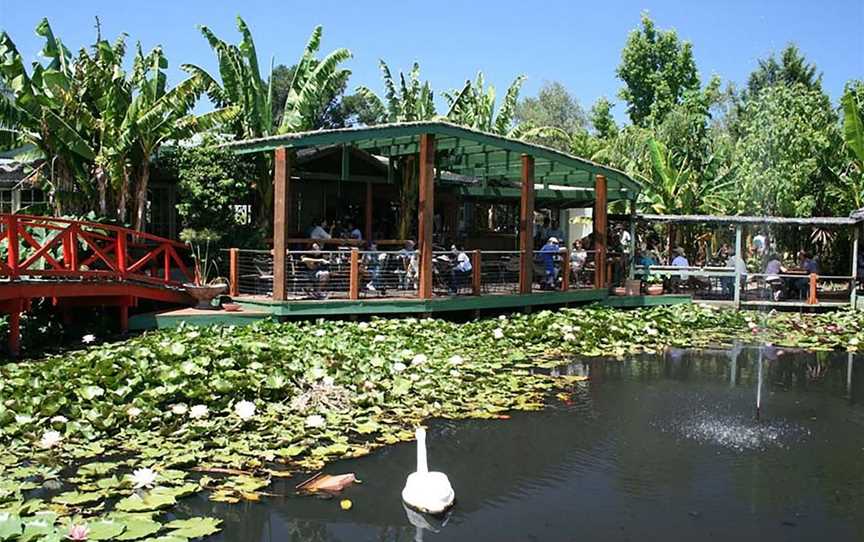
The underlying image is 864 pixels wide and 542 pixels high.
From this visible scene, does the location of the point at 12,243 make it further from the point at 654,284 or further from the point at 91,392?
the point at 654,284

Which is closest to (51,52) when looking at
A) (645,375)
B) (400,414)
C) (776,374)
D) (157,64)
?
(157,64)

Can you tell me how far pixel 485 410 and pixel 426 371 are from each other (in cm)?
153

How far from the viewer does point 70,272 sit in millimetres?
11734

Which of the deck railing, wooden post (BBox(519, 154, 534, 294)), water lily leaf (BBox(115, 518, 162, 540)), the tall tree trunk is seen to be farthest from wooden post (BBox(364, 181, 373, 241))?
water lily leaf (BBox(115, 518, 162, 540))

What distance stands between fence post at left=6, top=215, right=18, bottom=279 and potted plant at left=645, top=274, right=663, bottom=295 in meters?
13.5

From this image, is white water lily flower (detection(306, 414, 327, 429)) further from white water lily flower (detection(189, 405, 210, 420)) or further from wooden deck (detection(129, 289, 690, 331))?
wooden deck (detection(129, 289, 690, 331))

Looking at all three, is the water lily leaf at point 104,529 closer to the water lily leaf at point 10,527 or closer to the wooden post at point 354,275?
the water lily leaf at point 10,527

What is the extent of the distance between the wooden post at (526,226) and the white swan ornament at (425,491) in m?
10.1

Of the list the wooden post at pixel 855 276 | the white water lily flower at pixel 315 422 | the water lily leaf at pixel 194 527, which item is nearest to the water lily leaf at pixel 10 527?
the water lily leaf at pixel 194 527

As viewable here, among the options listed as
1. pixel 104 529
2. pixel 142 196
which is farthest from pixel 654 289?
pixel 104 529

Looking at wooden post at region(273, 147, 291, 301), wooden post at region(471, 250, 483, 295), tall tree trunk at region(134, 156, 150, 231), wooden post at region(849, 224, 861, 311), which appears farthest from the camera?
wooden post at region(849, 224, 861, 311)

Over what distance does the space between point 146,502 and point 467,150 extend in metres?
12.3

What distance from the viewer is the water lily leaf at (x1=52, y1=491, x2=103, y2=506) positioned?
5.80 meters

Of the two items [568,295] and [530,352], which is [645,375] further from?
[568,295]
